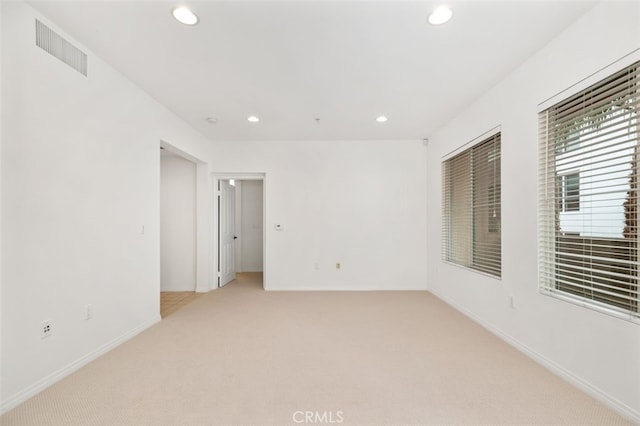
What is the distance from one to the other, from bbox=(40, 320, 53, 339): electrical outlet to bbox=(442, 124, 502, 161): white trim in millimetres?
4403

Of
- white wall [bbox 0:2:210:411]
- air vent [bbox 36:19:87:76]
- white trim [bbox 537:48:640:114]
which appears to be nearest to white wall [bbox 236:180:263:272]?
white wall [bbox 0:2:210:411]

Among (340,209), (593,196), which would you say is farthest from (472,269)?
(340,209)

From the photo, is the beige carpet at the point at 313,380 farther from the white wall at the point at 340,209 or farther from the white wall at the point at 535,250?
the white wall at the point at 340,209

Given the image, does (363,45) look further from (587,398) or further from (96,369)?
(96,369)

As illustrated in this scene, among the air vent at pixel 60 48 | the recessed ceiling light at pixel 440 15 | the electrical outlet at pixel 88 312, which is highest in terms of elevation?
the recessed ceiling light at pixel 440 15

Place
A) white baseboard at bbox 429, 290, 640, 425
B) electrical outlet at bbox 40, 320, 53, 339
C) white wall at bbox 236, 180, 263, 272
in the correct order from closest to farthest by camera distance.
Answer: white baseboard at bbox 429, 290, 640, 425
electrical outlet at bbox 40, 320, 53, 339
white wall at bbox 236, 180, 263, 272

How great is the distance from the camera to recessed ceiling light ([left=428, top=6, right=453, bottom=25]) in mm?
1933

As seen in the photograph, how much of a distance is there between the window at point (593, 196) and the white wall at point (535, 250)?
0.10 m

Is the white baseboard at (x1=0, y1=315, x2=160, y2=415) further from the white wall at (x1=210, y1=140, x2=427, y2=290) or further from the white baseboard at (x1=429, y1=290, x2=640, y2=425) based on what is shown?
the white baseboard at (x1=429, y1=290, x2=640, y2=425)

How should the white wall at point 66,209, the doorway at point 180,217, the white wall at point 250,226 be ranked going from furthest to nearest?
1. the white wall at point 250,226
2. the doorway at point 180,217
3. the white wall at point 66,209

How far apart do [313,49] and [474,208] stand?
2771 mm

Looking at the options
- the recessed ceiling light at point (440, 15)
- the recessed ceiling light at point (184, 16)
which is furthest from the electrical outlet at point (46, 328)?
the recessed ceiling light at point (440, 15)

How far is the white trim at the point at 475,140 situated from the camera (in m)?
3.09

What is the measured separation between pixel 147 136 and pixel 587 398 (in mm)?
4637
